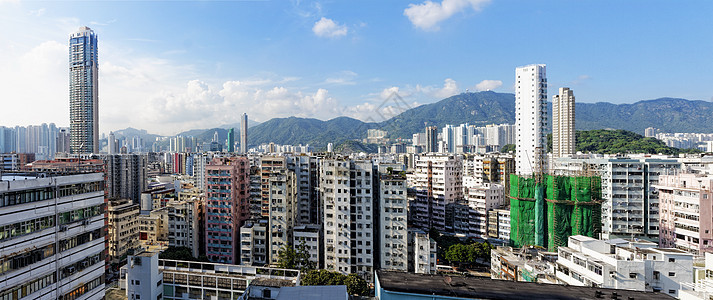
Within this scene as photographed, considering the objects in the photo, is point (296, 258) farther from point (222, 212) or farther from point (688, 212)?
point (688, 212)

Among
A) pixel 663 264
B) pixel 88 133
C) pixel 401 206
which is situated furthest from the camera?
pixel 88 133

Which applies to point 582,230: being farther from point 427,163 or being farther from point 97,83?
point 97,83

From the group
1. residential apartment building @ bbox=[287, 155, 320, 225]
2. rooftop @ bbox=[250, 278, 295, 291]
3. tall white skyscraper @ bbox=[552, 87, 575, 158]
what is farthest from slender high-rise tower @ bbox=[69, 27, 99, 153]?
tall white skyscraper @ bbox=[552, 87, 575, 158]

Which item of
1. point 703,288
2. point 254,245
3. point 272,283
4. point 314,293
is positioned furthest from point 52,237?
point 703,288

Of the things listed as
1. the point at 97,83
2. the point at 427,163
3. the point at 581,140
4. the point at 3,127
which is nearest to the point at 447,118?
the point at 581,140

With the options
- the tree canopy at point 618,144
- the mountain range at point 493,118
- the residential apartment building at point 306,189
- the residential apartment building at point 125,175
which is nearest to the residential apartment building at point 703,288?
the residential apartment building at point 306,189

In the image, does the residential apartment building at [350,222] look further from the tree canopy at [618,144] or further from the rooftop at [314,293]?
the tree canopy at [618,144]
